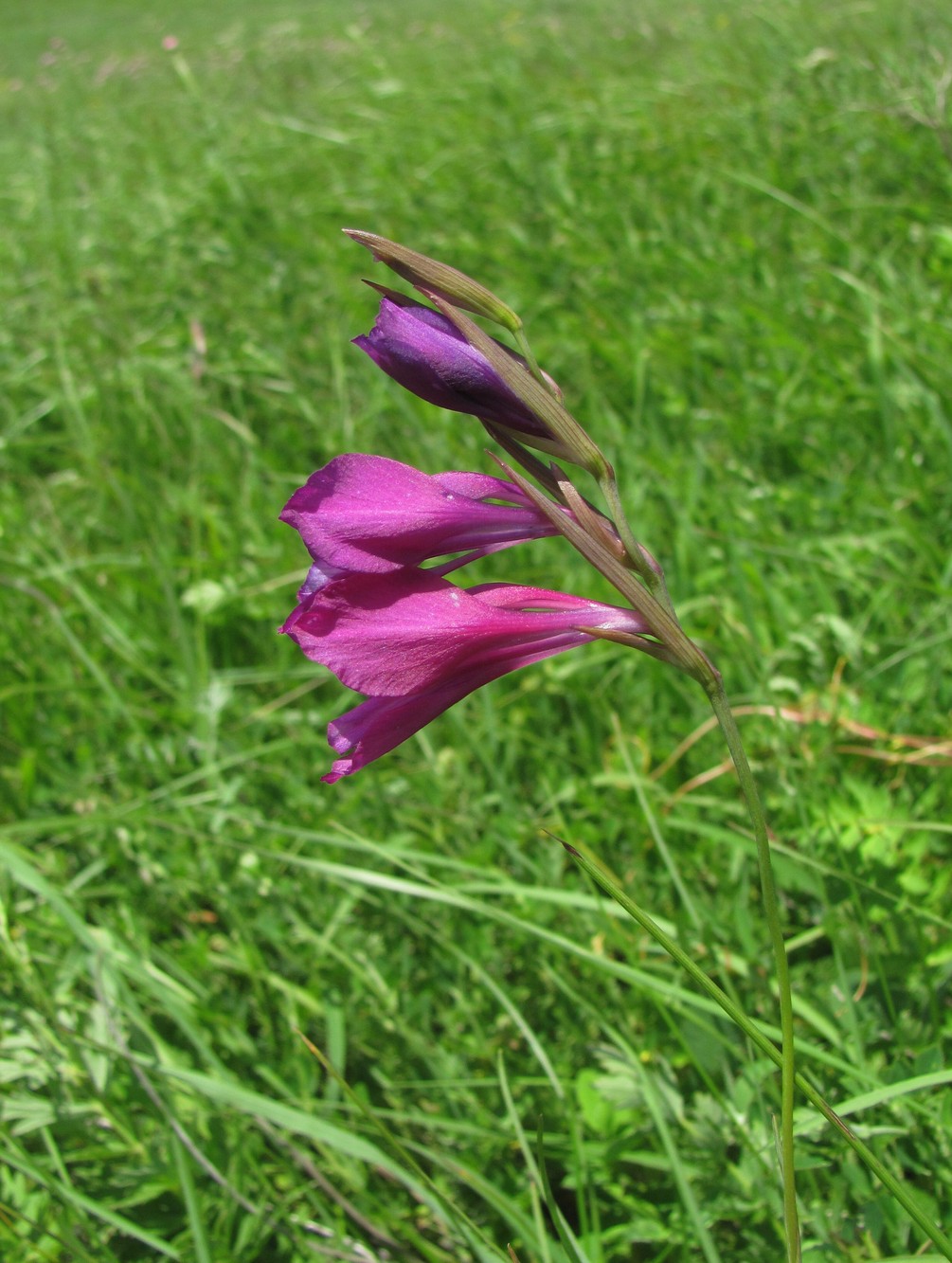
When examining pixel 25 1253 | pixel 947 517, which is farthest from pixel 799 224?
pixel 25 1253

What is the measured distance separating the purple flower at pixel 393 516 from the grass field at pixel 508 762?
0.45 meters

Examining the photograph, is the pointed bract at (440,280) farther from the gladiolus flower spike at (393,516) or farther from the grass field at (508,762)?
the grass field at (508,762)

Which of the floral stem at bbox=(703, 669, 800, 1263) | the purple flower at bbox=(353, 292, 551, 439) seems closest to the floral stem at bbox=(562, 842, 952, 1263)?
the floral stem at bbox=(703, 669, 800, 1263)

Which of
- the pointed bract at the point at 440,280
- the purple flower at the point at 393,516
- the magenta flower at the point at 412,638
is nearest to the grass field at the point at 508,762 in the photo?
the magenta flower at the point at 412,638

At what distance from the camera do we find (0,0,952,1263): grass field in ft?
3.83

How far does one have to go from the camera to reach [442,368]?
2.18 ft

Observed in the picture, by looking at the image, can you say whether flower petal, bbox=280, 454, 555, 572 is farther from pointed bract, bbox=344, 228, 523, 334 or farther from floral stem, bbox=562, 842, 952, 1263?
floral stem, bbox=562, 842, 952, 1263

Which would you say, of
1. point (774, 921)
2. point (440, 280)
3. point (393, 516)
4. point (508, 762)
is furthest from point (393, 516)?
point (508, 762)

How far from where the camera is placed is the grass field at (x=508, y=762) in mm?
1168

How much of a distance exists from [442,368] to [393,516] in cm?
10

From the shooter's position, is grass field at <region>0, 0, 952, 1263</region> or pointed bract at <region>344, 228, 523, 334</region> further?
grass field at <region>0, 0, 952, 1263</region>

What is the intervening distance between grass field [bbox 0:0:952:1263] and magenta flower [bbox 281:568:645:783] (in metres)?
0.35

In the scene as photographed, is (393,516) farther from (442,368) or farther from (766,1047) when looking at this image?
(766,1047)

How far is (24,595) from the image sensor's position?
240cm
